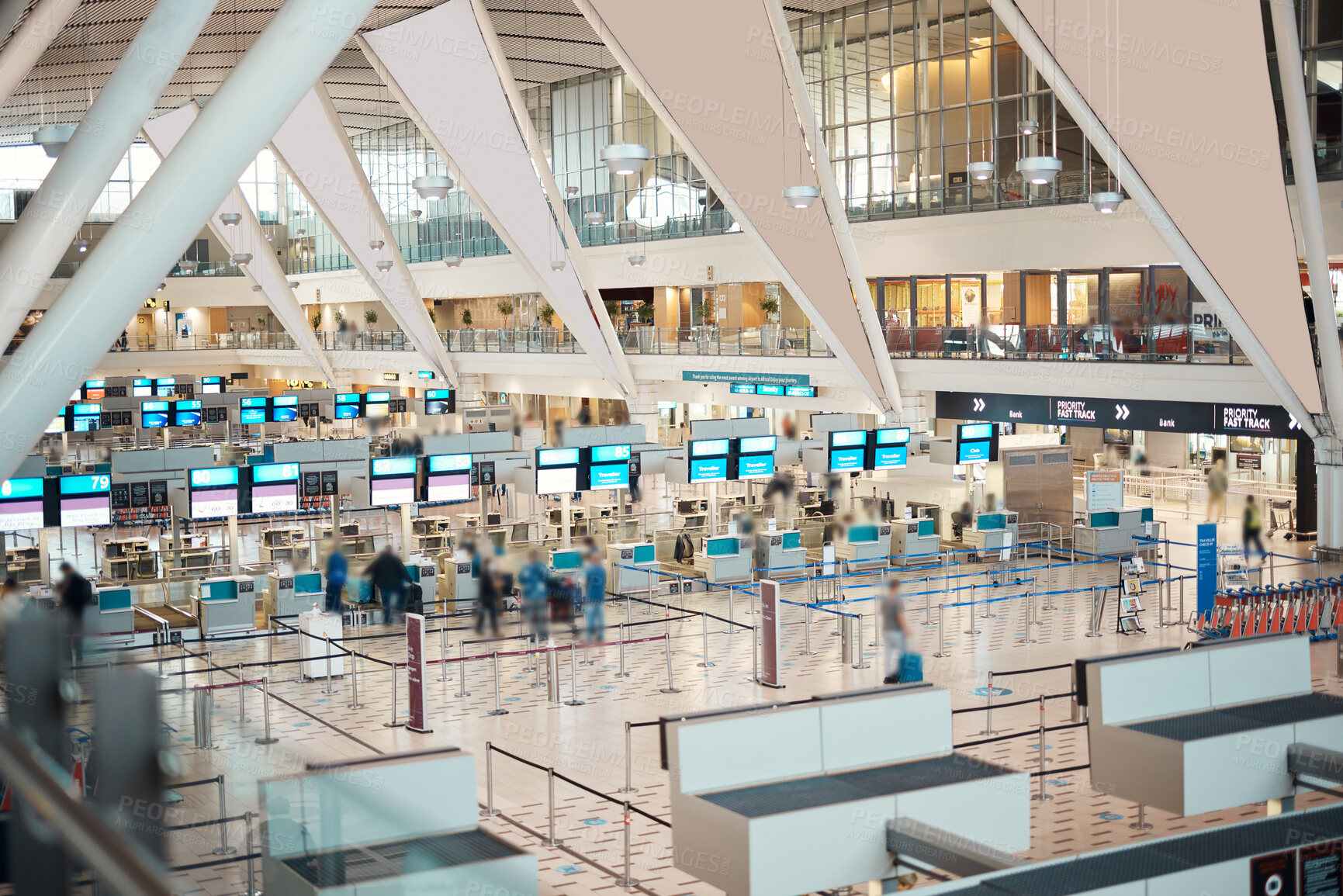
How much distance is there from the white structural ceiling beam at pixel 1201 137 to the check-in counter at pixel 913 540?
20.5 feet

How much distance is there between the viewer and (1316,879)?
207 inches

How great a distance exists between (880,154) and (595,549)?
709 inches

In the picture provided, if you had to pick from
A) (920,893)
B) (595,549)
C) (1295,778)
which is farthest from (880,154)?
(920,893)

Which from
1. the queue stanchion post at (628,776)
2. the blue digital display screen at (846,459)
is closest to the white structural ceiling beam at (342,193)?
the blue digital display screen at (846,459)

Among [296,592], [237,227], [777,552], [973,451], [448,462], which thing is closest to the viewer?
[296,592]

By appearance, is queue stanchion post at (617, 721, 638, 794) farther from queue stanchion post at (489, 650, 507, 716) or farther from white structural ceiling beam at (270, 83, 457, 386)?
white structural ceiling beam at (270, 83, 457, 386)

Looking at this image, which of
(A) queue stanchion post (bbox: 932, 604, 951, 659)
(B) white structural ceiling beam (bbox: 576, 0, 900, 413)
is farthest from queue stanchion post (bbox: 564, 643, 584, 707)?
(B) white structural ceiling beam (bbox: 576, 0, 900, 413)

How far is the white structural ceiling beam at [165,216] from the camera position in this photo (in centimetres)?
495

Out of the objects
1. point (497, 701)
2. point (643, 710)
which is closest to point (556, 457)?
point (497, 701)

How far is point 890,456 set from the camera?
25438 millimetres

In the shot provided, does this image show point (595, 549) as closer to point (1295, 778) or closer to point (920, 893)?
point (1295, 778)

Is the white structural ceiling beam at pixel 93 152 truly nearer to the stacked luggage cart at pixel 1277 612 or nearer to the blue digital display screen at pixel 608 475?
the stacked luggage cart at pixel 1277 612

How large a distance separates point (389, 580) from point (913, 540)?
982cm

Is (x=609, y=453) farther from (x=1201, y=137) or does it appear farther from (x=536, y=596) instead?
(x=1201, y=137)
